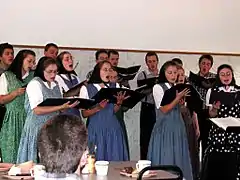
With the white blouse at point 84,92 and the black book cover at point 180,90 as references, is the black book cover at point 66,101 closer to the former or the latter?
the white blouse at point 84,92

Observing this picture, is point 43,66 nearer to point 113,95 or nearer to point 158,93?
point 113,95

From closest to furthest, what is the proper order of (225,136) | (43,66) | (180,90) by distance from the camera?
(225,136), (43,66), (180,90)

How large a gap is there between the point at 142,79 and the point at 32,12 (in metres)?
1.61

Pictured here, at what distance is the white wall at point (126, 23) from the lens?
6520 mm

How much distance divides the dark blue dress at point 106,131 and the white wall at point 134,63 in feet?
5.18

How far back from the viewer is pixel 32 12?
6.54 meters

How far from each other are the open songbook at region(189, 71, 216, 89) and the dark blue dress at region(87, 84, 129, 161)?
1.66 m

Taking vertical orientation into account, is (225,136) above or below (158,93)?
below

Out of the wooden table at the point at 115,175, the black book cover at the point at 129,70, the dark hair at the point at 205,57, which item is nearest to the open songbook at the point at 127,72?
the black book cover at the point at 129,70

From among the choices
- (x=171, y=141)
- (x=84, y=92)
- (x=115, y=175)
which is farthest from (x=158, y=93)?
(x=115, y=175)

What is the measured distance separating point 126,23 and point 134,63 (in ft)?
1.77

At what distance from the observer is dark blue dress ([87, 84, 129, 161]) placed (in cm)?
509

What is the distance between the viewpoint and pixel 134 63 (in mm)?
6875

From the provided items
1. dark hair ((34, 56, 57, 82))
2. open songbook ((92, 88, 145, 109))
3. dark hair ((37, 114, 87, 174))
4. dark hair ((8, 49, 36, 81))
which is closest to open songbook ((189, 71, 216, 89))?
open songbook ((92, 88, 145, 109))
